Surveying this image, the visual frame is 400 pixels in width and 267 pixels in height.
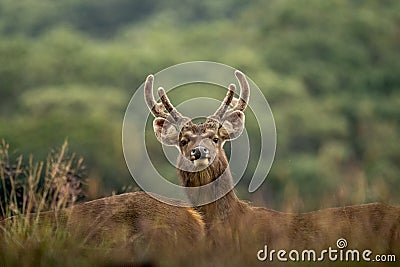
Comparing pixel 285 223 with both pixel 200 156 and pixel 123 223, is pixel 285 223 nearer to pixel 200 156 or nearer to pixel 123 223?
pixel 200 156

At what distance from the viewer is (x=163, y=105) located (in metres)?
8.63

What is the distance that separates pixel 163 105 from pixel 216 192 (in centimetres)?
94

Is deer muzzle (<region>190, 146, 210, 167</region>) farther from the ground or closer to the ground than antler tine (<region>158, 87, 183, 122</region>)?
closer to the ground

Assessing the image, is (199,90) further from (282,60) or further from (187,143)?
(187,143)

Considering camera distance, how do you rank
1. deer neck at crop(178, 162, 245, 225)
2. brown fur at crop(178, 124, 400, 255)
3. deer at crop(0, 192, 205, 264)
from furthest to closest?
deer neck at crop(178, 162, 245, 225)
deer at crop(0, 192, 205, 264)
brown fur at crop(178, 124, 400, 255)

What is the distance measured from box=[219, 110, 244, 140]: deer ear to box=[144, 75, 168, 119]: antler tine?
0.52 m

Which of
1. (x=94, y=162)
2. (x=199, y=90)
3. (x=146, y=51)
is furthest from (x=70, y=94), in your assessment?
(x=94, y=162)

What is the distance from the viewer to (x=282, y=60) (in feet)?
228

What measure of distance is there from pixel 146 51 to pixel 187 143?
61836mm

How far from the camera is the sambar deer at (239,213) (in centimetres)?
604

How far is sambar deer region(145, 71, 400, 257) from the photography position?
6039 mm

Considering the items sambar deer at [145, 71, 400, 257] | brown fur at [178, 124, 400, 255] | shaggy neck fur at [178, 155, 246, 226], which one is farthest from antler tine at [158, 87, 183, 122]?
shaggy neck fur at [178, 155, 246, 226]

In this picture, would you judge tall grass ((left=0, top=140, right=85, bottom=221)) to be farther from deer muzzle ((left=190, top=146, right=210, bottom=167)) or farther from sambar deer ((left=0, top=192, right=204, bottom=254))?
deer muzzle ((left=190, top=146, right=210, bottom=167))

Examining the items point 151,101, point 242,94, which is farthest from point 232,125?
point 151,101
